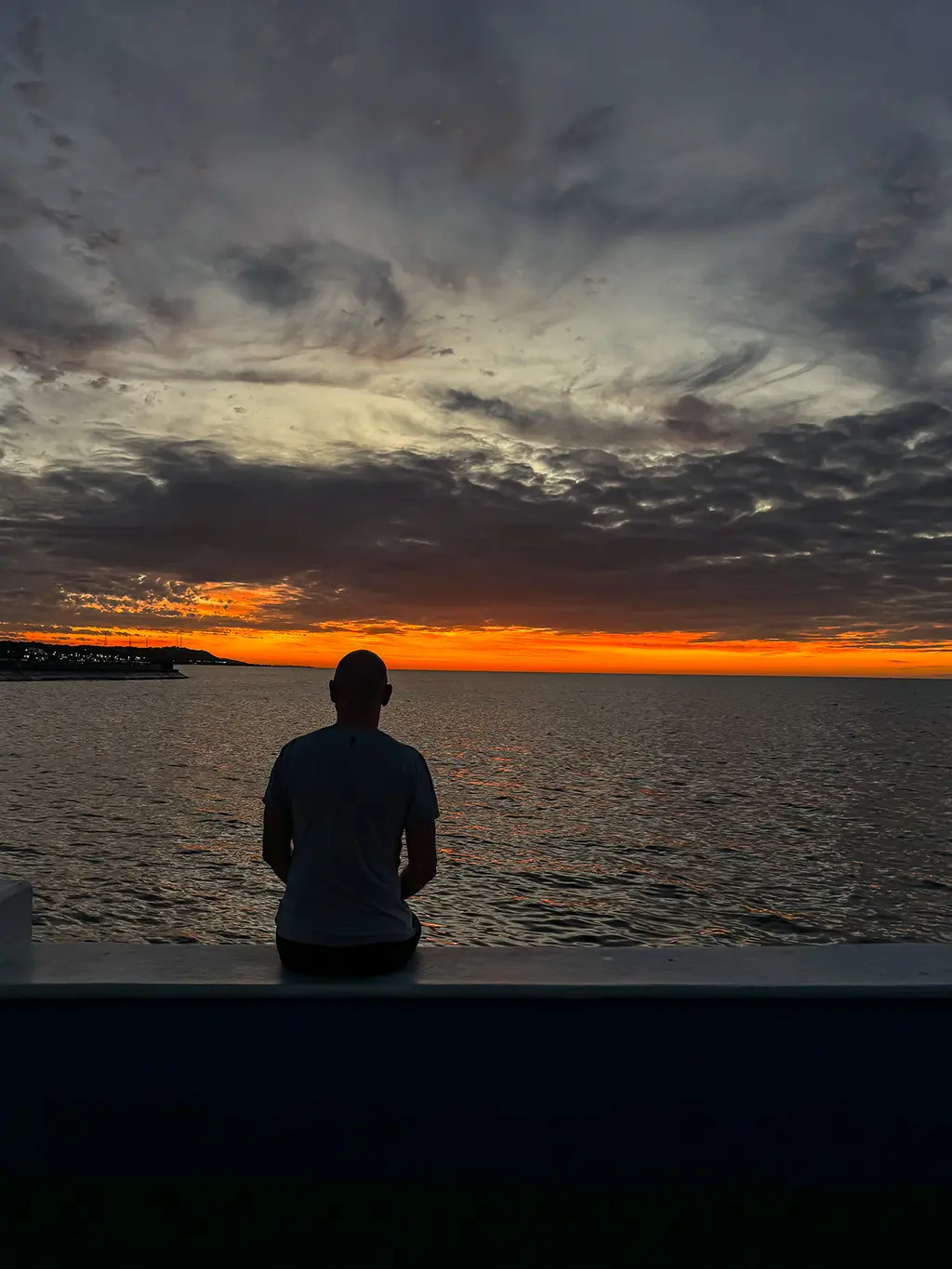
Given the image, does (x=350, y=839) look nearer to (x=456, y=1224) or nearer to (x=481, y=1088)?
(x=481, y=1088)

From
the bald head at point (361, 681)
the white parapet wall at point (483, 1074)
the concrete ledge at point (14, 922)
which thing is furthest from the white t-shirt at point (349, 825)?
the concrete ledge at point (14, 922)

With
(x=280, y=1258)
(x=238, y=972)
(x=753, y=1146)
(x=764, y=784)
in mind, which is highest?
(x=238, y=972)

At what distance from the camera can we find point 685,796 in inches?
1496

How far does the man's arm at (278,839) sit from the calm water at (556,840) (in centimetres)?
1424

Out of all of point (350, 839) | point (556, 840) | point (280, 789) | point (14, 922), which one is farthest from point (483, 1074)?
point (556, 840)

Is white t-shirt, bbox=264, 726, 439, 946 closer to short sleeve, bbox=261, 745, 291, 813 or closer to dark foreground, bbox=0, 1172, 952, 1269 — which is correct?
short sleeve, bbox=261, 745, 291, 813

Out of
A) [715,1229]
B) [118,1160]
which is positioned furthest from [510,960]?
[118,1160]

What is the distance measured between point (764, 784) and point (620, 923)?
27.4 m

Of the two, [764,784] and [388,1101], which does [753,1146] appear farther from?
[764,784]

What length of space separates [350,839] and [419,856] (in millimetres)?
290

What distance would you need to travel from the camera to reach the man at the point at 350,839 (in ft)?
11.0

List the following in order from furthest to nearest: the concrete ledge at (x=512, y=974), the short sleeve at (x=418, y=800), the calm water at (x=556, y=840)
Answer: the calm water at (x=556, y=840), the short sleeve at (x=418, y=800), the concrete ledge at (x=512, y=974)

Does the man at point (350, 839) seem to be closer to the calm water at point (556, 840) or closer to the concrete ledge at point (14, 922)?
the concrete ledge at point (14, 922)

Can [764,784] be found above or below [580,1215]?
below
